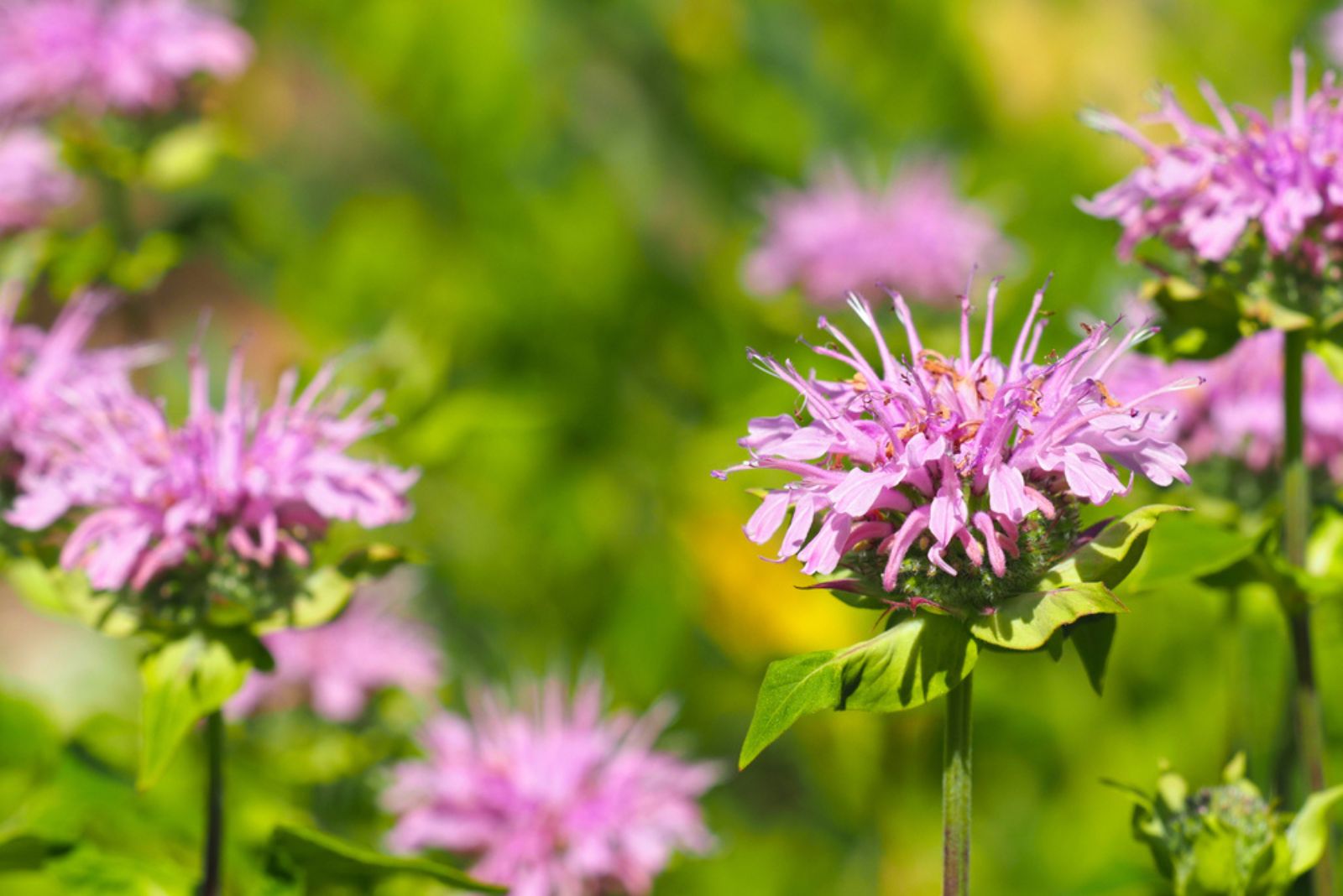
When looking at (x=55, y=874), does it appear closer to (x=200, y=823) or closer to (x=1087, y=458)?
(x=200, y=823)

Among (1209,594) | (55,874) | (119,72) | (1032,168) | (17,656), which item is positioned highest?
(1032,168)

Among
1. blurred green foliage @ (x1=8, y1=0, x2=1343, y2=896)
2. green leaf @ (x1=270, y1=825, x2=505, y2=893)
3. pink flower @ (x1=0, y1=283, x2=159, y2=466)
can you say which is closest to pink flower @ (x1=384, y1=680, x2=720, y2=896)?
blurred green foliage @ (x1=8, y1=0, x2=1343, y2=896)

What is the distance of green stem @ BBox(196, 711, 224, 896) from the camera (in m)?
1.07

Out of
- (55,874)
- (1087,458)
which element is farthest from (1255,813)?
(55,874)

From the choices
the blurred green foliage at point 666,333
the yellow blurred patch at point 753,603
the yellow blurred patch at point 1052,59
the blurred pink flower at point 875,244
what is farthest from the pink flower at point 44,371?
the yellow blurred patch at point 1052,59

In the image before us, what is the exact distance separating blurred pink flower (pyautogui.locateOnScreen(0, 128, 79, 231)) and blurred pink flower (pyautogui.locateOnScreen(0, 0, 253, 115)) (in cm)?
6

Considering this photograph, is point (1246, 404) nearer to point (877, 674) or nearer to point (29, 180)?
point (877, 674)

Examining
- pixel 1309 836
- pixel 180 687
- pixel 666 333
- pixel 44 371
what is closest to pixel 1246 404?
pixel 1309 836

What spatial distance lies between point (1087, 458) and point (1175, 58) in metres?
2.97

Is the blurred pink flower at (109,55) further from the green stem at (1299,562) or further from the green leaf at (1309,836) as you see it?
the green leaf at (1309,836)

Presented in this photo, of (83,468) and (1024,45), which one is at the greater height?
Answer: (1024,45)

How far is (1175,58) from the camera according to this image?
344cm

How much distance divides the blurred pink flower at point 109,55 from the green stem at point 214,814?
1.07 m

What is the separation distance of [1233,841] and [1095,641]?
20cm
